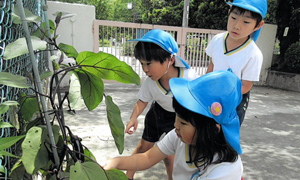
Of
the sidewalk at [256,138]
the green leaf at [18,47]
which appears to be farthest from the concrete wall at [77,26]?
the green leaf at [18,47]

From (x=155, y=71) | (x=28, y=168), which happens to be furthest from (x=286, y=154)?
(x=28, y=168)

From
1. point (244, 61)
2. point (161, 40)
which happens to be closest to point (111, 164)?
point (161, 40)

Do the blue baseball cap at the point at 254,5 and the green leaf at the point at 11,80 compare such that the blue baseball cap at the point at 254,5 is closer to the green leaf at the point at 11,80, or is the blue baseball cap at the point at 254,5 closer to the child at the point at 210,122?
the child at the point at 210,122

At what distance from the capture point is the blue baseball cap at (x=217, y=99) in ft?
3.34

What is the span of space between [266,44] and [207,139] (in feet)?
25.9

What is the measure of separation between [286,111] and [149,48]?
419 centimetres

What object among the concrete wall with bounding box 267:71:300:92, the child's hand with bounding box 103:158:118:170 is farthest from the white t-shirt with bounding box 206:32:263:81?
the concrete wall with bounding box 267:71:300:92

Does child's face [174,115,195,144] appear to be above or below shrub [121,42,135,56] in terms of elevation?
above

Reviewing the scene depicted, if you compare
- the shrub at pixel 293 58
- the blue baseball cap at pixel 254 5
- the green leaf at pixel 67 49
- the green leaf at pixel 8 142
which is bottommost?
the shrub at pixel 293 58

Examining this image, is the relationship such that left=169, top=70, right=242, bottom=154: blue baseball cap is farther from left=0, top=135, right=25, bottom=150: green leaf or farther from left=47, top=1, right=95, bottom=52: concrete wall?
left=47, top=1, right=95, bottom=52: concrete wall

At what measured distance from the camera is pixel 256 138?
3.38 m

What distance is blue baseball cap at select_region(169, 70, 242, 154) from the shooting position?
3.34ft

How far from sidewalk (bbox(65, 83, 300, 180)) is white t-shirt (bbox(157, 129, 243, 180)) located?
0.94 m

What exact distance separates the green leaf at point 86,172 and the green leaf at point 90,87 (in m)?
0.26
